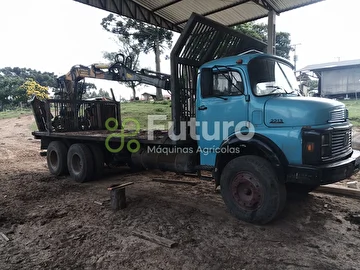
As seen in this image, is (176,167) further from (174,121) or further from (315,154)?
(315,154)

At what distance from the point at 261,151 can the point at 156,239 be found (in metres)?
2.06

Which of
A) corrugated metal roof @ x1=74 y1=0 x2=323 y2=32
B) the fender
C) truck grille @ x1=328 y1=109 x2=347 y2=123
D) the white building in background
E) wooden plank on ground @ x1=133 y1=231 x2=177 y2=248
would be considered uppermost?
corrugated metal roof @ x1=74 y1=0 x2=323 y2=32

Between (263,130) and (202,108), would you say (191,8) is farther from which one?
(263,130)

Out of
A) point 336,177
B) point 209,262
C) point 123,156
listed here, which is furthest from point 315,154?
point 123,156

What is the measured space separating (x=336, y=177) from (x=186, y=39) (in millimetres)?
3364

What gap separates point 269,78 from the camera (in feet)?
14.9

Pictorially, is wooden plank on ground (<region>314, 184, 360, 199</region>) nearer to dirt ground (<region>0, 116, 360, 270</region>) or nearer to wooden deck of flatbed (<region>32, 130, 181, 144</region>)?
dirt ground (<region>0, 116, 360, 270</region>)

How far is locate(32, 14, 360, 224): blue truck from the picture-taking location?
150 inches

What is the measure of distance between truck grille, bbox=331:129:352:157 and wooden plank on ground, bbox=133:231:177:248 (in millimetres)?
2575

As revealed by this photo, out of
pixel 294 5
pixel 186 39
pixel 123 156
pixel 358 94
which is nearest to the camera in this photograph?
pixel 186 39

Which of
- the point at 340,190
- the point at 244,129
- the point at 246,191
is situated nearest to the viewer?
the point at 246,191

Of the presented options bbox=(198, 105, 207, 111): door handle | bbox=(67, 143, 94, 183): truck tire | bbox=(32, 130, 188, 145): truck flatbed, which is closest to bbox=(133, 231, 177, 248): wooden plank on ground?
bbox=(32, 130, 188, 145): truck flatbed

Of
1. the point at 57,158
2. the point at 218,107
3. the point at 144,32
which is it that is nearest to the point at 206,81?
the point at 218,107

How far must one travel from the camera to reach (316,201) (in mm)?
A: 5188
